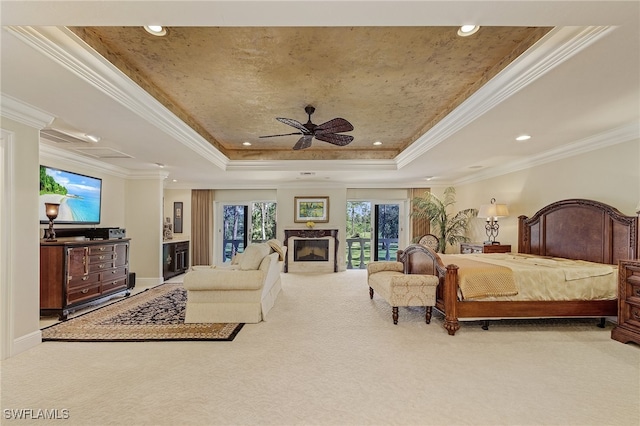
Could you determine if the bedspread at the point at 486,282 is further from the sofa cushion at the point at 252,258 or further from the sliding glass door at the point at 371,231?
the sliding glass door at the point at 371,231

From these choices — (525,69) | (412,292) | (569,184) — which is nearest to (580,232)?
(569,184)

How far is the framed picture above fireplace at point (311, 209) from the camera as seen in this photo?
826cm

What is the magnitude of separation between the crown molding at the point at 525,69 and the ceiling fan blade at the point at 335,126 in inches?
47.0

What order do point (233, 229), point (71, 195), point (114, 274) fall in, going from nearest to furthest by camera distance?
point (71, 195)
point (114, 274)
point (233, 229)

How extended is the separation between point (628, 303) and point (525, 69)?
8.63ft

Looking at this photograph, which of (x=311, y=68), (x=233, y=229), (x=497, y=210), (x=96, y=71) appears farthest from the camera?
(x=233, y=229)

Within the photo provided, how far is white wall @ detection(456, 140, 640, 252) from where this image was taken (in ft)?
12.2

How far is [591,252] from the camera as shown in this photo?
4113mm

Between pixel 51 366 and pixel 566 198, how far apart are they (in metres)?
6.23

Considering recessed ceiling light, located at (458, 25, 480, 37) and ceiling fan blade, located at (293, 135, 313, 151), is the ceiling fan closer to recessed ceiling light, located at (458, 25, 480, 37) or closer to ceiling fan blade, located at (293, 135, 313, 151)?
ceiling fan blade, located at (293, 135, 313, 151)

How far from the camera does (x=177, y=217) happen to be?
8508mm

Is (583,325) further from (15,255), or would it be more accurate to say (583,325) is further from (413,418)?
(15,255)

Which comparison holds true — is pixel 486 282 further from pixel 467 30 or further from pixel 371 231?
pixel 371 231

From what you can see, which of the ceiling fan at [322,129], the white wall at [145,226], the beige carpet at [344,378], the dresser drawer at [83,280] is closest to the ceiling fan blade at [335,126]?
the ceiling fan at [322,129]
